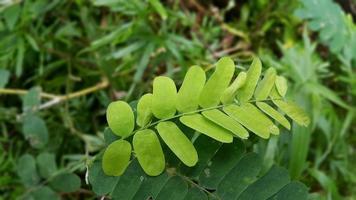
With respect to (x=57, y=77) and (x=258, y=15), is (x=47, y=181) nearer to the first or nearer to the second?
(x=57, y=77)

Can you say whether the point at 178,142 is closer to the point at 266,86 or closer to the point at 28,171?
the point at 266,86

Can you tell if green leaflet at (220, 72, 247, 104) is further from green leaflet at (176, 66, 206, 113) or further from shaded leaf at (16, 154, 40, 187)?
shaded leaf at (16, 154, 40, 187)

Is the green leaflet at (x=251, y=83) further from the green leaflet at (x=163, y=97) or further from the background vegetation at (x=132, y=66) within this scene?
the background vegetation at (x=132, y=66)

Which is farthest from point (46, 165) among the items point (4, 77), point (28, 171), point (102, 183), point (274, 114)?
point (274, 114)

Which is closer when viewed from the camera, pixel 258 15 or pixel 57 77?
pixel 57 77

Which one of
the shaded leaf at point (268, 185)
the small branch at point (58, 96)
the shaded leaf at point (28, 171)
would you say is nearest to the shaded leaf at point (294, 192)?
the shaded leaf at point (268, 185)

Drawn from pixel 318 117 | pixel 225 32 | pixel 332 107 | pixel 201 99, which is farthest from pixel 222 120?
pixel 225 32

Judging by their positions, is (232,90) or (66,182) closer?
(232,90)
